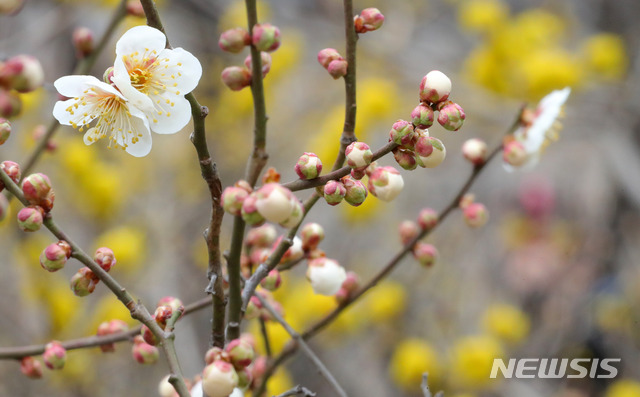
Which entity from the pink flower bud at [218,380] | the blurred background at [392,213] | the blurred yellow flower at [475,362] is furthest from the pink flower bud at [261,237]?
the blurred yellow flower at [475,362]

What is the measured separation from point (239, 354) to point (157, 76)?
0.31m

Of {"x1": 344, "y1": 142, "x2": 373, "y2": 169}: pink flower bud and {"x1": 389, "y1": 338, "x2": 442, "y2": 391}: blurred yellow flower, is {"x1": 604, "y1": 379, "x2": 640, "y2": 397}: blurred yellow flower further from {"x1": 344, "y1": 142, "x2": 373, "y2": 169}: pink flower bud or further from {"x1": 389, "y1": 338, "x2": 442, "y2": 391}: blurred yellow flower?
{"x1": 344, "y1": 142, "x2": 373, "y2": 169}: pink flower bud

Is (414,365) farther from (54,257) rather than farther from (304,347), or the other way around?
(54,257)

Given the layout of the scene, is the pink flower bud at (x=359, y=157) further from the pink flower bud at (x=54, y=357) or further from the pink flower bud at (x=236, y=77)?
the pink flower bud at (x=54, y=357)

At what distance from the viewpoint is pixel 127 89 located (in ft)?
1.89

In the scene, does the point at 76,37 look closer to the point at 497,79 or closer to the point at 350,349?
the point at 350,349

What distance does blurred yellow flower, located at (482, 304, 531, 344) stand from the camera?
1827 mm

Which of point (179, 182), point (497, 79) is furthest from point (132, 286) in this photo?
point (497, 79)

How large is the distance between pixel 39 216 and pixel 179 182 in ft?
6.20

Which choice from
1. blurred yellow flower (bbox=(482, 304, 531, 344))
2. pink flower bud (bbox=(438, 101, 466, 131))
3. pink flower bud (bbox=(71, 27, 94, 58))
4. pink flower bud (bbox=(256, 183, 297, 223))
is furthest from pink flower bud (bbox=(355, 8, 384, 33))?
blurred yellow flower (bbox=(482, 304, 531, 344))

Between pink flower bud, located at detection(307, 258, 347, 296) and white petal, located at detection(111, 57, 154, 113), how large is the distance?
0.27 metres

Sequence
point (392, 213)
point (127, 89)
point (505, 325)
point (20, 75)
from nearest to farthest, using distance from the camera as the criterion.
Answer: point (20, 75), point (127, 89), point (505, 325), point (392, 213)

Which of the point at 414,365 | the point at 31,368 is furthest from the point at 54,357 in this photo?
the point at 414,365

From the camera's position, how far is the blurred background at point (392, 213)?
1.72m
